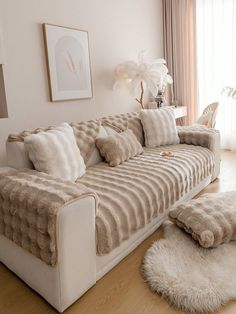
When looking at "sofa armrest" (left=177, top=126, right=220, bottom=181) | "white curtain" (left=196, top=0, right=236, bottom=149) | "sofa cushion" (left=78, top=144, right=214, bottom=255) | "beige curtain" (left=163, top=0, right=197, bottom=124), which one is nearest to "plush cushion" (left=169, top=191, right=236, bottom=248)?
"sofa cushion" (left=78, top=144, right=214, bottom=255)

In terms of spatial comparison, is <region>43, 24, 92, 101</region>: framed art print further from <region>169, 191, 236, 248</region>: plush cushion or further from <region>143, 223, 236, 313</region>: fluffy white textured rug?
<region>143, 223, 236, 313</region>: fluffy white textured rug

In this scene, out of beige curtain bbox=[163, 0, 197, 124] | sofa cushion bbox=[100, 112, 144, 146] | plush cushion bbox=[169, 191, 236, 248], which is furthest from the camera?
beige curtain bbox=[163, 0, 197, 124]

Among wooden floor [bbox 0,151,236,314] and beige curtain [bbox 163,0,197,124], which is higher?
beige curtain [bbox 163,0,197,124]

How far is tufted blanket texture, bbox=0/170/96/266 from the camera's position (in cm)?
132

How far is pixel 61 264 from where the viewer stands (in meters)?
1.34

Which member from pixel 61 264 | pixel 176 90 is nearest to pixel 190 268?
pixel 61 264

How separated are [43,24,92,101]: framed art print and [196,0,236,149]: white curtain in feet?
7.49

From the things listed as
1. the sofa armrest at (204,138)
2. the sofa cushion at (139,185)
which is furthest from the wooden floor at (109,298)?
the sofa armrest at (204,138)

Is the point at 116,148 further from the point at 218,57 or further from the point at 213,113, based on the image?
the point at 218,57

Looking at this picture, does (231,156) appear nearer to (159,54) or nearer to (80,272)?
(159,54)

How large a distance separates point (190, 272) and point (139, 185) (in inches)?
25.9

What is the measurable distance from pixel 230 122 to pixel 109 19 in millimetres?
2557

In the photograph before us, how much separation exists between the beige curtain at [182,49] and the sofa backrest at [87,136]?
5.81 feet

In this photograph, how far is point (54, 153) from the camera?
75.5 inches
